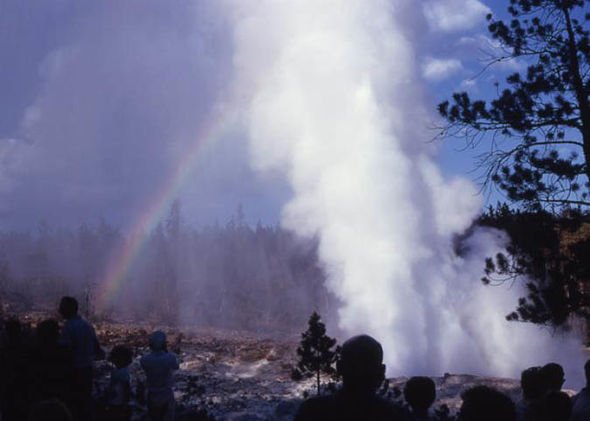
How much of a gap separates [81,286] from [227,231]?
39.1m

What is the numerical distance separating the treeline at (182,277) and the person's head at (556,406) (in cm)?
2971

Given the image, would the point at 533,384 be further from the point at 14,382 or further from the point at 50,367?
the point at 14,382

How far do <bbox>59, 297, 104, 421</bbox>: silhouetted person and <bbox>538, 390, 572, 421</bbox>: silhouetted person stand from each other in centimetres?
407

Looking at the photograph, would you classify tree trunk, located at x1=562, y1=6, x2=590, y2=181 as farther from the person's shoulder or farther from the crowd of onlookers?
the person's shoulder

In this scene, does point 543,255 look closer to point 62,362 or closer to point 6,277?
point 62,362

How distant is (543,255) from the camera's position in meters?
9.45

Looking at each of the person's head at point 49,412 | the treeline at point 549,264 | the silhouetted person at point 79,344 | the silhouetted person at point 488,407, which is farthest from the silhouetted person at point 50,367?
the treeline at point 549,264

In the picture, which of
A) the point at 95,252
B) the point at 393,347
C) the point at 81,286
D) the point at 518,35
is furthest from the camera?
the point at 95,252

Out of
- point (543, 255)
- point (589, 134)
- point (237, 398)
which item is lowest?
point (237, 398)

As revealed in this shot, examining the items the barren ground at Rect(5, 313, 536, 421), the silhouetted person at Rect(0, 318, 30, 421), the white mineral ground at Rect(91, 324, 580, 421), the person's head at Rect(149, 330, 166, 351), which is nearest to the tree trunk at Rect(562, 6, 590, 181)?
the barren ground at Rect(5, 313, 536, 421)

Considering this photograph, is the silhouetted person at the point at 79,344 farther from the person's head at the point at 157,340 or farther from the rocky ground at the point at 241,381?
the rocky ground at the point at 241,381

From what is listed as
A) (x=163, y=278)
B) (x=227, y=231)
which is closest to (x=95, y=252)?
(x=163, y=278)

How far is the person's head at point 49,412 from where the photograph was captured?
8.00ft

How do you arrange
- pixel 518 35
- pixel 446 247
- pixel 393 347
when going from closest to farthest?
pixel 518 35 < pixel 393 347 < pixel 446 247
